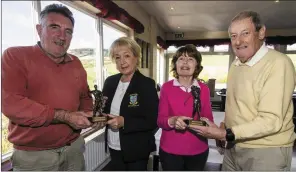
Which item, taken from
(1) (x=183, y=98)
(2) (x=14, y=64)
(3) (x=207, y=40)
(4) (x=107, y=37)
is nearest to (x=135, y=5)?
(4) (x=107, y=37)

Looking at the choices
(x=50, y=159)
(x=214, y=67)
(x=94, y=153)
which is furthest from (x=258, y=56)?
(x=94, y=153)

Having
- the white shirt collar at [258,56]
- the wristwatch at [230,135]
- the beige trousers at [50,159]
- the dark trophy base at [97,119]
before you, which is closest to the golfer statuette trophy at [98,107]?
the dark trophy base at [97,119]

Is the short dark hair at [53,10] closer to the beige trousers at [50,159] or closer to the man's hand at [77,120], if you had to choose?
the man's hand at [77,120]

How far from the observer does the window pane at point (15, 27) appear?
564 millimetres

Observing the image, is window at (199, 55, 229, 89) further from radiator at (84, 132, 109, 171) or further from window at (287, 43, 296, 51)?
radiator at (84, 132, 109, 171)

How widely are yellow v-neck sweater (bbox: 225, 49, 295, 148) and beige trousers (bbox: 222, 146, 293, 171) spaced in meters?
0.02

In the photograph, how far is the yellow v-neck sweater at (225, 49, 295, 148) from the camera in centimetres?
48

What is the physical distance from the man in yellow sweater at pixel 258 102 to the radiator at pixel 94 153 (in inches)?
37.2

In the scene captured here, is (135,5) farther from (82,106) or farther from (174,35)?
(82,106)

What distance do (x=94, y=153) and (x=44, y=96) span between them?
0.91 meters

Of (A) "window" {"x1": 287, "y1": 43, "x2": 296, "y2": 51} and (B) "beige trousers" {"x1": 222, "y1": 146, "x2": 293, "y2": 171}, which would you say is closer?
(B) "beige trousers" {"x1": 222, "y1": 146, "x2": 293, "y2": 171}

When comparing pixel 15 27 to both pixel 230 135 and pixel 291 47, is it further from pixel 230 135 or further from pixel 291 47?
pixel 291 47

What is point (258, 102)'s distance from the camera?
20.4 inches

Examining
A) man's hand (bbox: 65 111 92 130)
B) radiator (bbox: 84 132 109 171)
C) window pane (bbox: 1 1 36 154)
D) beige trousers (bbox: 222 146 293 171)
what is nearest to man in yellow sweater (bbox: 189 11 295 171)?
beige trousers (bbox: 222 146 293 171)
